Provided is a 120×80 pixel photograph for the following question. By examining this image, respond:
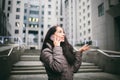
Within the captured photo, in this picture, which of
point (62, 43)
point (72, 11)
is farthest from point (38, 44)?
point (62, 43)

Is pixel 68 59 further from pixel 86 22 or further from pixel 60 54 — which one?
pixel 86 22

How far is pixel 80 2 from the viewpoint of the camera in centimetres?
5016

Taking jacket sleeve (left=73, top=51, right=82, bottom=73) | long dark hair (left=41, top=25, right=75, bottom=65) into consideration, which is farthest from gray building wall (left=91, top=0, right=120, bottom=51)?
long dark hair (left=41, top=25, right=75, bottom=65)

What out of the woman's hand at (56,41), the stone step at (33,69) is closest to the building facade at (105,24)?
the stone step at (33,69)

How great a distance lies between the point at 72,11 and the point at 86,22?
14.3 m

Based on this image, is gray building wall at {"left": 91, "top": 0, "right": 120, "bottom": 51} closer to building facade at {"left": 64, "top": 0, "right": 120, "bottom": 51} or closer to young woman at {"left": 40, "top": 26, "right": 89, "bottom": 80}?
building facade at {"left": 64, "top": 0, "right": 120, "bottom": 51}

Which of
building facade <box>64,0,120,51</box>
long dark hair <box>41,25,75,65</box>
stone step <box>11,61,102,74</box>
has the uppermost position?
building facade <box>64,0,120,51</box>

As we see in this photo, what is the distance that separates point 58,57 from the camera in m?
1.81

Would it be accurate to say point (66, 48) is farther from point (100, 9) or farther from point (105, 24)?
point (100, 9)

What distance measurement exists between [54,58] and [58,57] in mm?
51

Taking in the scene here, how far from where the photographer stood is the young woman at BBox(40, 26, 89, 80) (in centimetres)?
179

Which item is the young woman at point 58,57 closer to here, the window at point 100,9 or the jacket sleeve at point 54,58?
the jacket sleeve at point 54,58

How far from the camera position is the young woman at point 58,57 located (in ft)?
5.88

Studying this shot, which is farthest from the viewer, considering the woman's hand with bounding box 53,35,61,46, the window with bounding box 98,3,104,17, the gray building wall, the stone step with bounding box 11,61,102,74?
the window with bounding box 98,3,104,17
